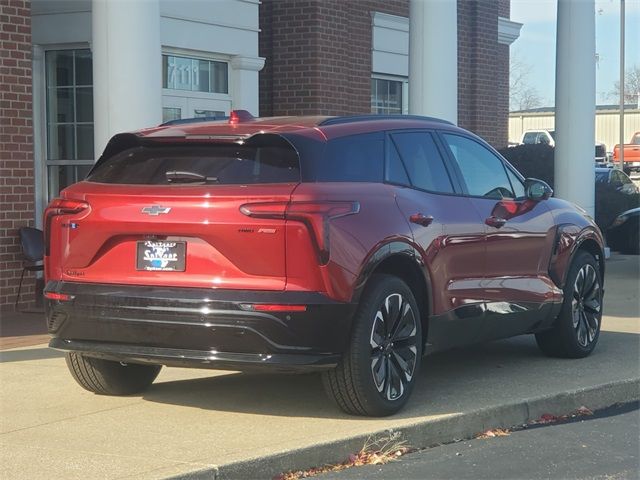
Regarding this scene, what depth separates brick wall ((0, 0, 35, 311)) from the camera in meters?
11.0

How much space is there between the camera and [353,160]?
6.71 metres

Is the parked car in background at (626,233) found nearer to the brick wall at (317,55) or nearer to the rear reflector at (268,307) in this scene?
the brick wall at (317,55)

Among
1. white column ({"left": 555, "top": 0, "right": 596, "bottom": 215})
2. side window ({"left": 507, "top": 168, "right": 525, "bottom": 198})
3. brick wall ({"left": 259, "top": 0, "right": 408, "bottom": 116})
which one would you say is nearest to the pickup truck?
brick wall ({"left": 259, "top": 0, "right": 408, "bottom": 116})

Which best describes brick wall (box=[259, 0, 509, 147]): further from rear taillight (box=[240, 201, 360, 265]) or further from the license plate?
rear taillight (box=[240, 201, 360, 265])

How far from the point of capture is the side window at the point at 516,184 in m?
8.38

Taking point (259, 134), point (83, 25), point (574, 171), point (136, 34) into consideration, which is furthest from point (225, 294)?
point (574, 171)

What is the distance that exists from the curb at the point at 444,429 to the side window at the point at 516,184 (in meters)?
1.61

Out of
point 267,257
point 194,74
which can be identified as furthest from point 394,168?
point 194,74

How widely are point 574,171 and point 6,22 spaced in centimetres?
779

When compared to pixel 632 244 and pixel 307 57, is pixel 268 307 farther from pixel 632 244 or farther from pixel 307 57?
pixel 632 244

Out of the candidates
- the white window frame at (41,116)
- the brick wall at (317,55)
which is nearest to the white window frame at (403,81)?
the brick wall at (317,55)

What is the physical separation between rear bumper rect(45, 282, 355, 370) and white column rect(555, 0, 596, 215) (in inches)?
377

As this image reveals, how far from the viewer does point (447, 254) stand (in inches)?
283

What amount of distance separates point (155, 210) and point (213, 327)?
0.75 meters
